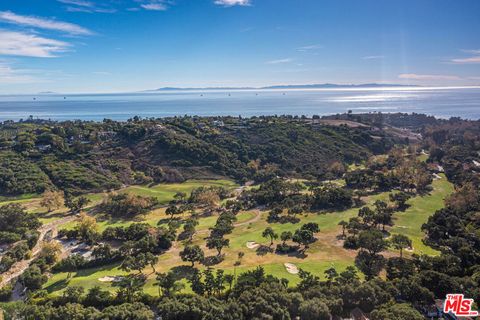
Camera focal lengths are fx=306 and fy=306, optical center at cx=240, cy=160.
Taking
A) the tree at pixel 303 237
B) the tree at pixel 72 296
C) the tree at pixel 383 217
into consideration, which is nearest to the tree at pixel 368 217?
the tree at pixel 383 217

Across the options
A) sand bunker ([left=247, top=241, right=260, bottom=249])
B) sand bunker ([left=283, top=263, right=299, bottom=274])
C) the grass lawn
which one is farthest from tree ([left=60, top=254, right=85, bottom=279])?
the grass lawn

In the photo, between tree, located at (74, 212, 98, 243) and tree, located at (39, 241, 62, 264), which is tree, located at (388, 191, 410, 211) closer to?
tree, located at (74, 212, 98, 243)

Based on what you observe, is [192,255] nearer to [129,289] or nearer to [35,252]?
[129,289]

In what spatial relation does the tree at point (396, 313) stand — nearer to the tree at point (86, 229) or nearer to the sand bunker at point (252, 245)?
the sand bunker at point (252, 245)

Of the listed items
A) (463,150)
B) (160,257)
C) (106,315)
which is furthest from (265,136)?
(106,315)

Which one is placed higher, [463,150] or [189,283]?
[463,150]

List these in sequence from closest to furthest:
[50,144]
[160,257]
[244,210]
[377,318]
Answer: [377,318] → [160,257] → [244,210] → [50,144]

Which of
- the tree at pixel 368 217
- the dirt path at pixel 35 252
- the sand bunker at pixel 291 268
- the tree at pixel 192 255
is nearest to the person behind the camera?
the sand bunker at pixel 291 268

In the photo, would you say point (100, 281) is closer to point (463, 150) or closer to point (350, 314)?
point (350, 314)

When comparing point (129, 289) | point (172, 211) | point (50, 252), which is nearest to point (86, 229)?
point (50, 252)
